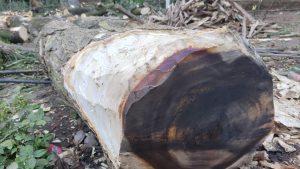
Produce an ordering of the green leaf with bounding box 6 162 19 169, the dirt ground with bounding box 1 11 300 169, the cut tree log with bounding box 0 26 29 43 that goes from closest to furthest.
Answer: the green leaf with bounding box 6 162 19 169
the dirt ground with bounding box 1 11 300 169
the cut tree log with bounding box 0 26 29 43

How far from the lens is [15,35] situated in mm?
8078

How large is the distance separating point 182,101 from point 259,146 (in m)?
0.99

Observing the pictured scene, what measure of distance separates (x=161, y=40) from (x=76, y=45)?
1161 mm

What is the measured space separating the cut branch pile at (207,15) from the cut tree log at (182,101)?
5.64 meters

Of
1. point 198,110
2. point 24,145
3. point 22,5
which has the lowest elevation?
point 22,5

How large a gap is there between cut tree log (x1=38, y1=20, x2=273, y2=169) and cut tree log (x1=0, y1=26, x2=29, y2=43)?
19.5 feet

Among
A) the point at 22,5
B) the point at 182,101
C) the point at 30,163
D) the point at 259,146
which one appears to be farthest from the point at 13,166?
the point at 22,5

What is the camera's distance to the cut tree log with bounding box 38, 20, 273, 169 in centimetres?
214

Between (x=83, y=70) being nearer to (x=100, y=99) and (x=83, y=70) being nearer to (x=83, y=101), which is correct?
(x=83, y=101)

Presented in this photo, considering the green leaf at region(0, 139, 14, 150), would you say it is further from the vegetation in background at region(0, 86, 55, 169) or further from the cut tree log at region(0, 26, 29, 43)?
the cut tree log at region(0, 26, 29, 43)

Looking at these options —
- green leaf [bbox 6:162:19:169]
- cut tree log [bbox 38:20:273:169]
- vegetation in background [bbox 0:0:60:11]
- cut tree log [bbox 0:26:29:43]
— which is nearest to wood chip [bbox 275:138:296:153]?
cut tree log [bbox 38:20:273:169]

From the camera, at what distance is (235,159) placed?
2.55 m

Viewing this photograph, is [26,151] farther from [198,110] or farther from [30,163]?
[198,110]

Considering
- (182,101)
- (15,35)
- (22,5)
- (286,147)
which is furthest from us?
(22,5)
